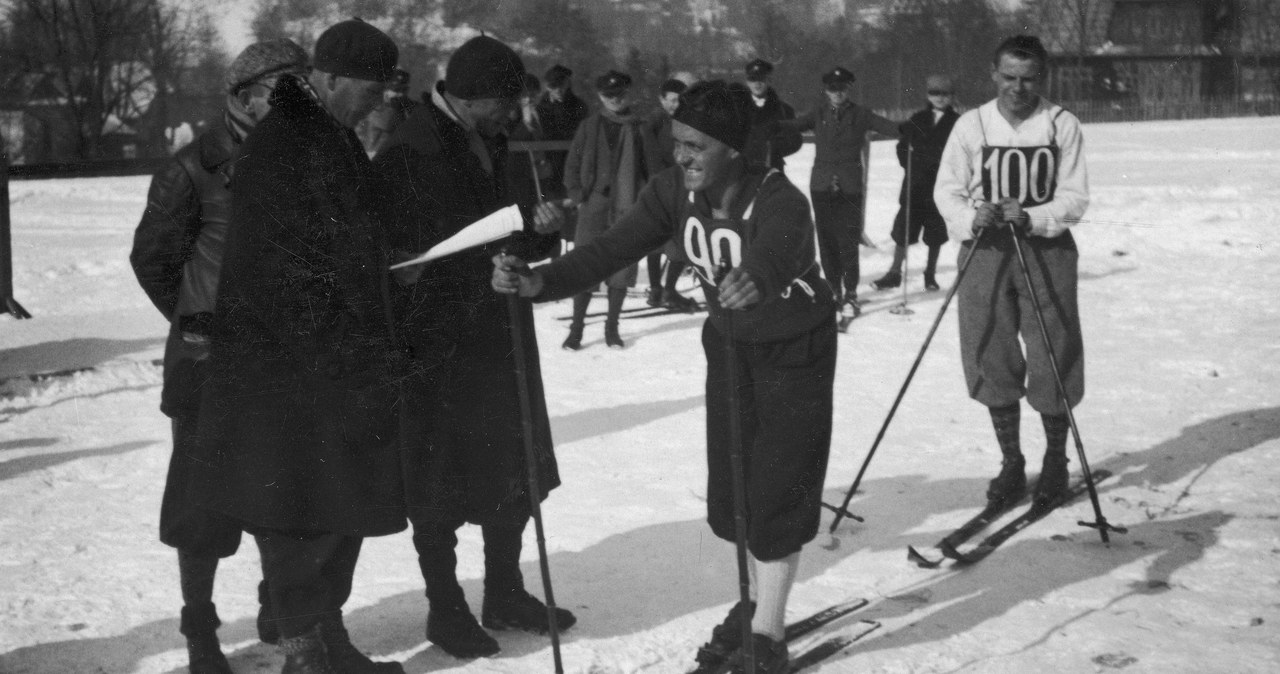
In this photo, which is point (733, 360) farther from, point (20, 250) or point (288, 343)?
point (20, 250)

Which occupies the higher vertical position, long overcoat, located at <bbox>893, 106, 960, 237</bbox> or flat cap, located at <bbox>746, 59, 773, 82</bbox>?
flat cap, located at <bbox>746, 59, 773, 82</bbox>

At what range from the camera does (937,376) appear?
8305 millimetres

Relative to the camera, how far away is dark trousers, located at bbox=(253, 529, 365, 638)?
3602 millimetres

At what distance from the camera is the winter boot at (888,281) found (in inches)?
465

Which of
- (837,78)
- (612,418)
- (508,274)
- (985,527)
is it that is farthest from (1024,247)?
(837,78)

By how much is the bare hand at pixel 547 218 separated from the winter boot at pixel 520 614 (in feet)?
3.87

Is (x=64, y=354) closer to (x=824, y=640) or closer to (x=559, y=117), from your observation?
(x=559, y=117)

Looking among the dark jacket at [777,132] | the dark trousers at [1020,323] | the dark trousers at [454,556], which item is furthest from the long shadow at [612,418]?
the dark trousers at [454,556]

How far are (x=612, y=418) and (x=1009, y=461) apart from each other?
94.1 inches

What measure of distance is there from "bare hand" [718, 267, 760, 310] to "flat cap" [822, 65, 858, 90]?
7607mm

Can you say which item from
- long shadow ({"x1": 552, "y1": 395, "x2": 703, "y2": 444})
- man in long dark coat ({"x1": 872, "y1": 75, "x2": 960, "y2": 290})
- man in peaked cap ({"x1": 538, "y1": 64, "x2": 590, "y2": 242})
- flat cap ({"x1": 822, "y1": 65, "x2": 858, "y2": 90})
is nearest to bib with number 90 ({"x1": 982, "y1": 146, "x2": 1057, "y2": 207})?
long shadow ({"x1": 552, "y1": 395, "x2": 703, "y2": 444})

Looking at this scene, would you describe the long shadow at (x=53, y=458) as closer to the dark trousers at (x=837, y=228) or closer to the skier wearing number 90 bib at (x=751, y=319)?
the skier wearing number 90 bib at (x=751, y=319)

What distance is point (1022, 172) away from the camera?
5754 millimetres

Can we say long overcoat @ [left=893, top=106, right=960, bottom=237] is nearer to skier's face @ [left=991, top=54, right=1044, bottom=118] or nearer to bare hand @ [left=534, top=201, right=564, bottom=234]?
skier's face @ [left=991, top=54, right=1044, bottom=118]
